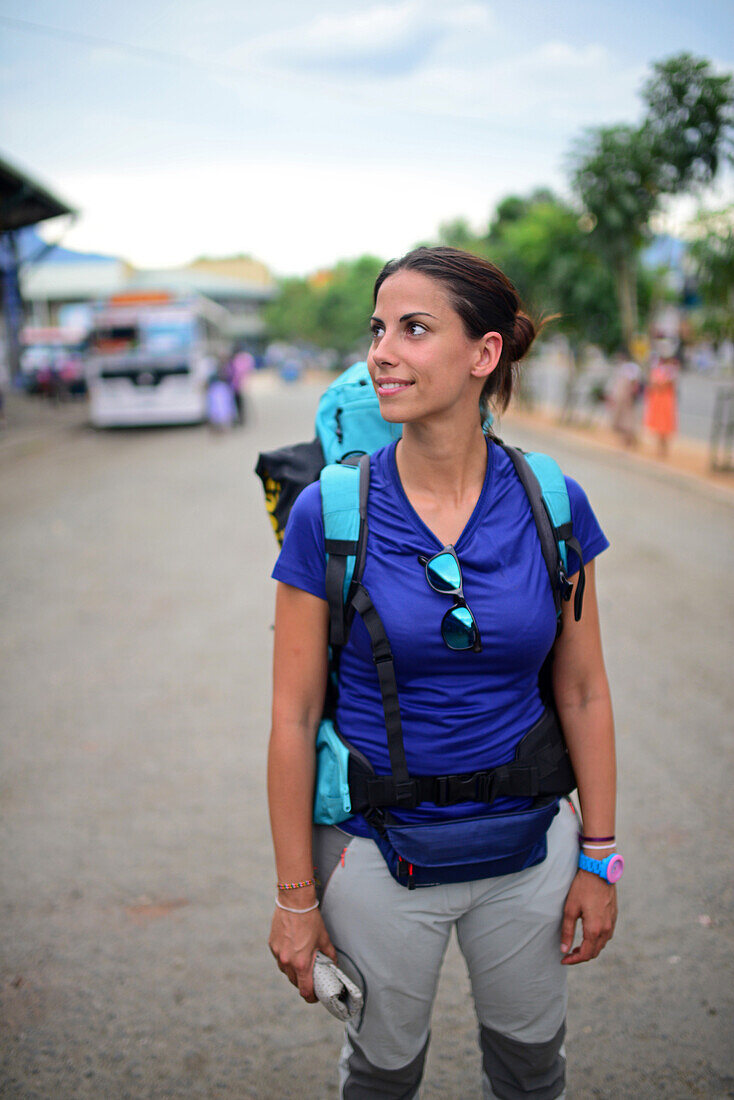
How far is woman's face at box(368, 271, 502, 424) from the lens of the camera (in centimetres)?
157

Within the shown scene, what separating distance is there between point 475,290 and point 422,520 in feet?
1.41

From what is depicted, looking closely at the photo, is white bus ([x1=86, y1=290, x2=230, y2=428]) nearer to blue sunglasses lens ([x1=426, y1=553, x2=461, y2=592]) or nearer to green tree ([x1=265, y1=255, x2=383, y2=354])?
blue sunglasses lens ([x1=426, y1=553, x2=461, y2=592])

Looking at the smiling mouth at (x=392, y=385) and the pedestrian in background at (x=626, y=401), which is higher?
the smiling mouth at (x=392, y=385)

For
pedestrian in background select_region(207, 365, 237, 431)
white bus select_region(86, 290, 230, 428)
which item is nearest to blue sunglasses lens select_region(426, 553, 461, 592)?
pedestrian in background select_region(207, 365, 237, 431)

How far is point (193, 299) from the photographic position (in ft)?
72.5

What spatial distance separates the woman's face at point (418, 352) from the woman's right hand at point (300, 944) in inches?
37.0

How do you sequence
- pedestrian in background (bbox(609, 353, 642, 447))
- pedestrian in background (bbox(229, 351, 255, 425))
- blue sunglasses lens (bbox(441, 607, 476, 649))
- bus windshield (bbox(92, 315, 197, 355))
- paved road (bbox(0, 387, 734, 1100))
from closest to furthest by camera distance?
1. blue sunglasses lens (bbox(441, 607, 476, 649))
2. paved road (bbox(0, 387, 734, 1100))
3. pedestrian in background (bbox(609, 353, 642, 447))
4. pedestrian in background (bbox(229, 351, 255, 425))
5. bus windshield (bbox(92, 315, 197, 355))

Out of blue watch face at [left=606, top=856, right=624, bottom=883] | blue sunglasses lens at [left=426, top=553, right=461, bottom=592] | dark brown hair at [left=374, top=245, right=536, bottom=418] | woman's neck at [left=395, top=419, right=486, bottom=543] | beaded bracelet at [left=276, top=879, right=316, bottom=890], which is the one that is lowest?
blue watch face at [left=606, top=856, right=624, bottom=883]

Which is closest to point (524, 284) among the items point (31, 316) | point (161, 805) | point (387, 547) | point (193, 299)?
point (193, 299)

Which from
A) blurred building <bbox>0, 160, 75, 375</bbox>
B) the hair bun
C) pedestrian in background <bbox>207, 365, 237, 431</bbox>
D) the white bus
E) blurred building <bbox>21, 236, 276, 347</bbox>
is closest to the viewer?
the hair bun

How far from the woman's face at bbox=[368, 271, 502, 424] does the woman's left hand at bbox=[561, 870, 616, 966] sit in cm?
97

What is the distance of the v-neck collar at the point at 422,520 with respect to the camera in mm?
1594

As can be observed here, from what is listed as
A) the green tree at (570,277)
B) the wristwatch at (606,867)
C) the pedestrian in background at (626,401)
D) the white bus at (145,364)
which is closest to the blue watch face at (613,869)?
the wristwatch at (606,867)

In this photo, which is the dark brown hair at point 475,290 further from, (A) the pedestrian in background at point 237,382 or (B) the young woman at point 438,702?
(A) the pedestrian in background at point 237,382
